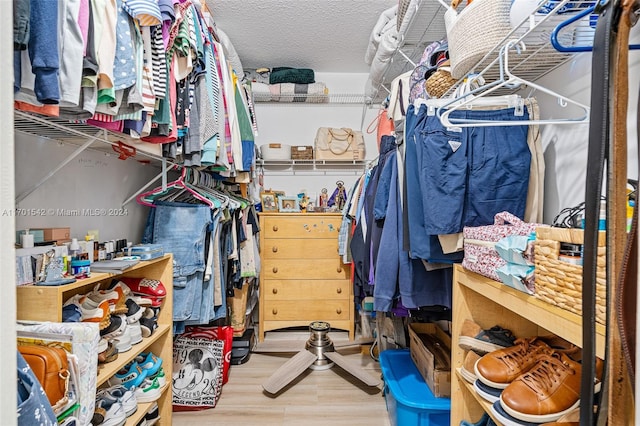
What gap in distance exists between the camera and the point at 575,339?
0.68m

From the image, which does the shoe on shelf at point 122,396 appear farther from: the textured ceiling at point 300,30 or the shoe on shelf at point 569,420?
the textured ceiling at point 300,30

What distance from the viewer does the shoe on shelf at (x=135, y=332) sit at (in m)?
1.42

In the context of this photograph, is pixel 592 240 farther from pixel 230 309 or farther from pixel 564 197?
pixel 230 309

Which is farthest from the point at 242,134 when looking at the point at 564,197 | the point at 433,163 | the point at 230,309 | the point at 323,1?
the point at 564,197

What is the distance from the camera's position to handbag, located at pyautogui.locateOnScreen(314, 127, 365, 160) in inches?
128

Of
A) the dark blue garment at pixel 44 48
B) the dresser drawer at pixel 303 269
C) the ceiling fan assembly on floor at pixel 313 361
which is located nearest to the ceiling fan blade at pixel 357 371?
the ceiling fan assembly on floor at pixel 313 361

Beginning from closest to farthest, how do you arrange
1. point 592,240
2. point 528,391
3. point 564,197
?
point 592,240 → point 528,391 → point 564,197

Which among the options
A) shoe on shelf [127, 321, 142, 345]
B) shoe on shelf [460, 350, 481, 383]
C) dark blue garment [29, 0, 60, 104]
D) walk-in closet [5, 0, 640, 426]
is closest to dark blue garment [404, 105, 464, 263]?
walk-in closet [5, 0, 640, 426]

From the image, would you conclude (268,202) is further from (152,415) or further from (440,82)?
(440,82)

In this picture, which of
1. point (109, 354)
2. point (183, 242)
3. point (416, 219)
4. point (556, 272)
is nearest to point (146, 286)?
point (183, 242)

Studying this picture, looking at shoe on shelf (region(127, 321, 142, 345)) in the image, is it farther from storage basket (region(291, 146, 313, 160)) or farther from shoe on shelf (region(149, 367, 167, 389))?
storage basket (region(291, 146, 313, 160))

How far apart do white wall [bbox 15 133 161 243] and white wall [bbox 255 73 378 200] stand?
1494 mm

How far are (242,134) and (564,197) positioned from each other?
5.76 feet

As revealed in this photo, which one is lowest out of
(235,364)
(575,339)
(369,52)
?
(235,364)
